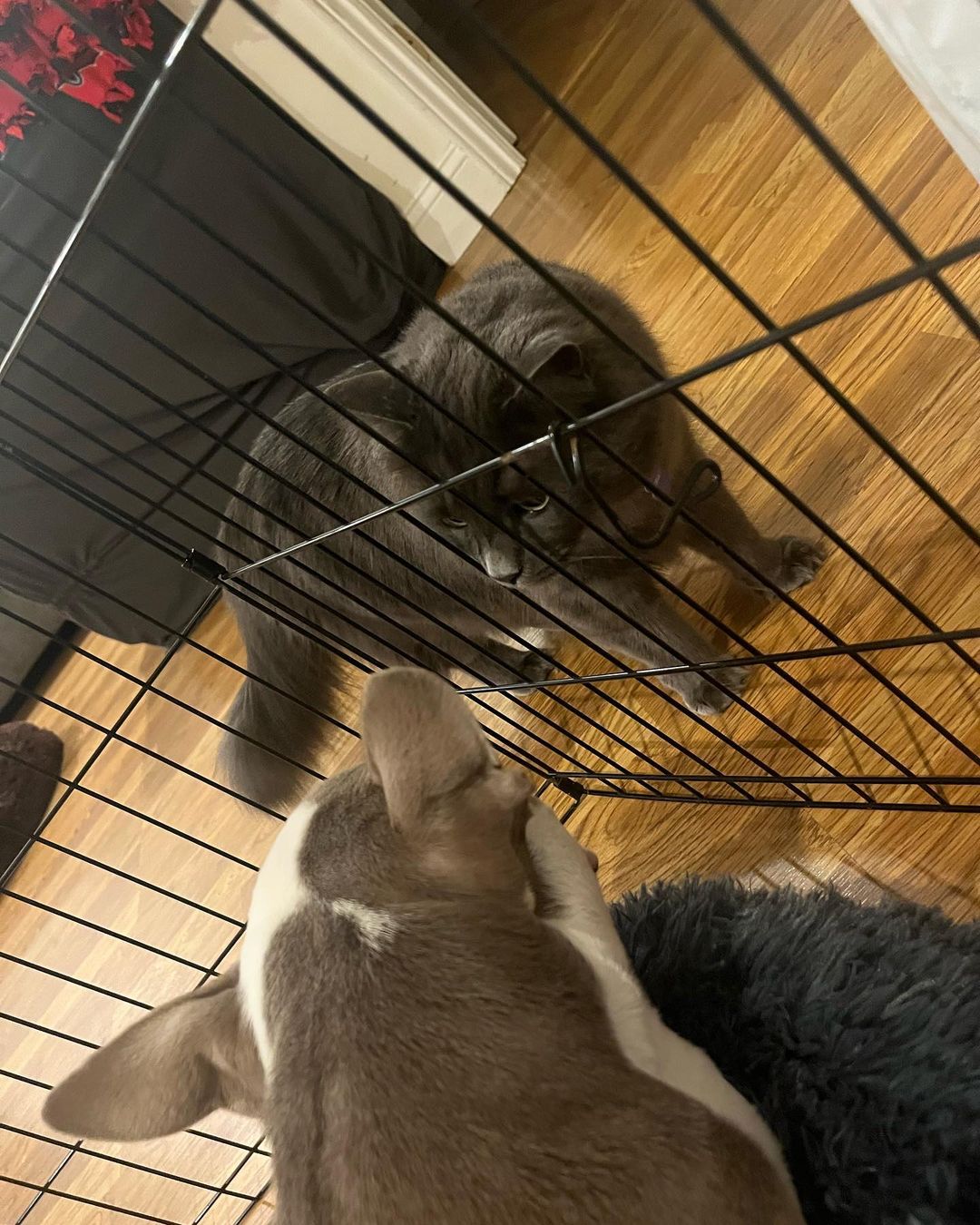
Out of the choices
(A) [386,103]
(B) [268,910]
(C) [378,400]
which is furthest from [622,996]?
(A) [386,103]

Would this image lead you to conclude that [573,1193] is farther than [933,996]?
No

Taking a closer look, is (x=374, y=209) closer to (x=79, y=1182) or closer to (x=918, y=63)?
(x=918, y=63)

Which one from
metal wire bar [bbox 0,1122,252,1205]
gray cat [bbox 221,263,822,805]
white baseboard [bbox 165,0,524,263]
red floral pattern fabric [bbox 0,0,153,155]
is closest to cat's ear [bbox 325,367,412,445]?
gray cat [bbox 221,263,822,805]

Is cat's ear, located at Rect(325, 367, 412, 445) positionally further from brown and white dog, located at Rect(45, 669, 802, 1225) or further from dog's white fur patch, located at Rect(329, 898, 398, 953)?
dog's white fur patch, located at Rect(329, 898, 398, 953)

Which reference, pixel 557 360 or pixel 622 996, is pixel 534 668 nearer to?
pixel 557 360

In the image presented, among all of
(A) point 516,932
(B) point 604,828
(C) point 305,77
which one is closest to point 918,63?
(A) point 516,932

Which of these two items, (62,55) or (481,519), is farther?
(62,55)

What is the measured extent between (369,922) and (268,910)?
0.12 m

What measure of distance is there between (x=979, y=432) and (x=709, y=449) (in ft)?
1.36

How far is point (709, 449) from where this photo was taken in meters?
1.48

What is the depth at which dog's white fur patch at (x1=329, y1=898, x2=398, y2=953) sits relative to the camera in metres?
0.67

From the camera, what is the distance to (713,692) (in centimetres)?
129

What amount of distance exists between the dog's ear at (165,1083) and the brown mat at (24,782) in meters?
1.47

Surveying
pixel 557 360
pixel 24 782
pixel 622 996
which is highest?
pixel 557 360
